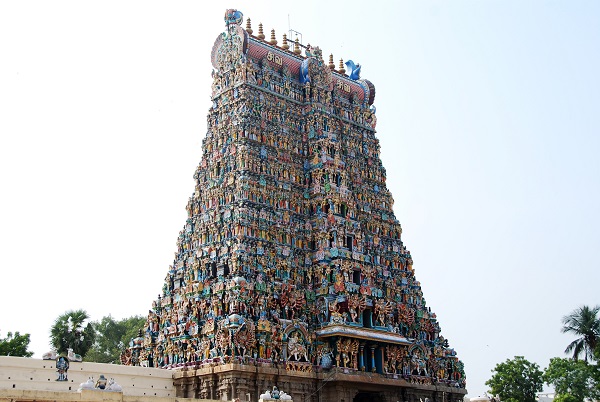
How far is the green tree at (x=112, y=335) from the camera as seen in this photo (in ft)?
252

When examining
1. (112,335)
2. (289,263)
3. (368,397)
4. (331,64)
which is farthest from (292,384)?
(112,335)

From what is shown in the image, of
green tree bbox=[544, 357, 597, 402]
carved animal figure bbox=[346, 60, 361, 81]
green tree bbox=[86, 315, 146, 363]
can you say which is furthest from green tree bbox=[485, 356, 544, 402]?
green tree bbox=[86, 315, 146, 363]

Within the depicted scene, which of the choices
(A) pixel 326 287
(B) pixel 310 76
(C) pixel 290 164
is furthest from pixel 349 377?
(B) pixel 310 76

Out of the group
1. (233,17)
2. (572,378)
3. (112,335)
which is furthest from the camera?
(112,335)

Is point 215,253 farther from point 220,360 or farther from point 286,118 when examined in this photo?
point 286,118

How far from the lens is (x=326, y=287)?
49938 mm

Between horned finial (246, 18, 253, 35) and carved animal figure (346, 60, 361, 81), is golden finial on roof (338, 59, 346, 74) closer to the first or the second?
carved animal figure (346, 60, 361, 81)

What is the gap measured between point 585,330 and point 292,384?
29589 millimetres

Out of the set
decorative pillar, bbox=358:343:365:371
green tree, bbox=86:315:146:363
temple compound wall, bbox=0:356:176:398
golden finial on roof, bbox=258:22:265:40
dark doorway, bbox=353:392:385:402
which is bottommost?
dark doorway, bbox=353:392:385:402

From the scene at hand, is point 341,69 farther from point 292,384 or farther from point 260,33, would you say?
point 292,384

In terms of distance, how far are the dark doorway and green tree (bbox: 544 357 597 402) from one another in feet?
54.6

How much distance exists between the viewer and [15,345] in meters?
54.9

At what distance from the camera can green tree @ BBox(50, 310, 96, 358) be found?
187 ft

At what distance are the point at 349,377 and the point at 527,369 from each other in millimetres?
22672
